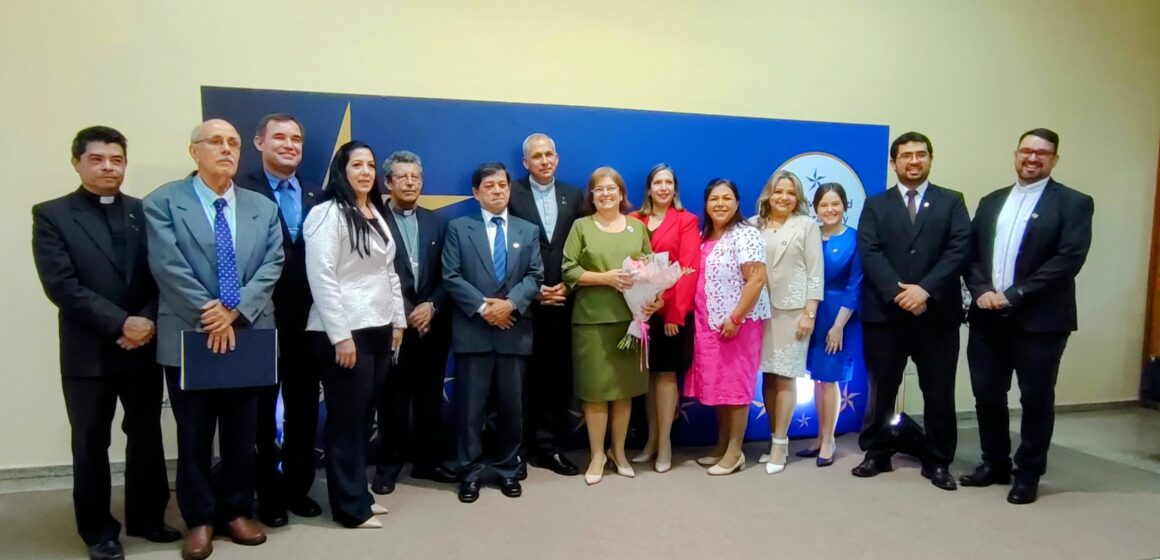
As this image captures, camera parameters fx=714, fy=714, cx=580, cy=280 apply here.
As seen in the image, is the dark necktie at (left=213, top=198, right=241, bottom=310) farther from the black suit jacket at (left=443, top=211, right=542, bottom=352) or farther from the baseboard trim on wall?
the baseboard trim on wall

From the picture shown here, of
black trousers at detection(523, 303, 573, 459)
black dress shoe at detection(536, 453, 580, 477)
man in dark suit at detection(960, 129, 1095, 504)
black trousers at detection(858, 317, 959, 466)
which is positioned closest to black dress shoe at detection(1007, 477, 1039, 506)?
man in dark suit at detection(960, 129, 1095, 504)

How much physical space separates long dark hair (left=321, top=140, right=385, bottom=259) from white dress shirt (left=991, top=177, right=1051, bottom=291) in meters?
3.06

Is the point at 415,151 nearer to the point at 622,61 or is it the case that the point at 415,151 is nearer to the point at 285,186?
the point at 285,186

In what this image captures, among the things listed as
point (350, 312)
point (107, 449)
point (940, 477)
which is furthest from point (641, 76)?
point (107, 449)

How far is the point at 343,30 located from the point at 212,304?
210 centimetres

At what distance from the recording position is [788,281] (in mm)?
3910

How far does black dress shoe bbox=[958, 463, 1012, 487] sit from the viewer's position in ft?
12.3

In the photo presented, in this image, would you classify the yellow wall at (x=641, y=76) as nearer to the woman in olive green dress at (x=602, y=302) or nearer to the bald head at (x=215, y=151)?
the woman in olive green dress at (x=602, y=302)

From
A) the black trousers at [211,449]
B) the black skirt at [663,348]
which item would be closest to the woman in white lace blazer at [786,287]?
the black skirt at [663,348]

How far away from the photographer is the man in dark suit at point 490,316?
3504 mm

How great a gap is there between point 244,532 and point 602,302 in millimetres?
1890

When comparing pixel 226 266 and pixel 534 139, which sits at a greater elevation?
pixel 534 139

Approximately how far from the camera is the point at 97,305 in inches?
106

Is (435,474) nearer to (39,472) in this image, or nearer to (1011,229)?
(39,472)
